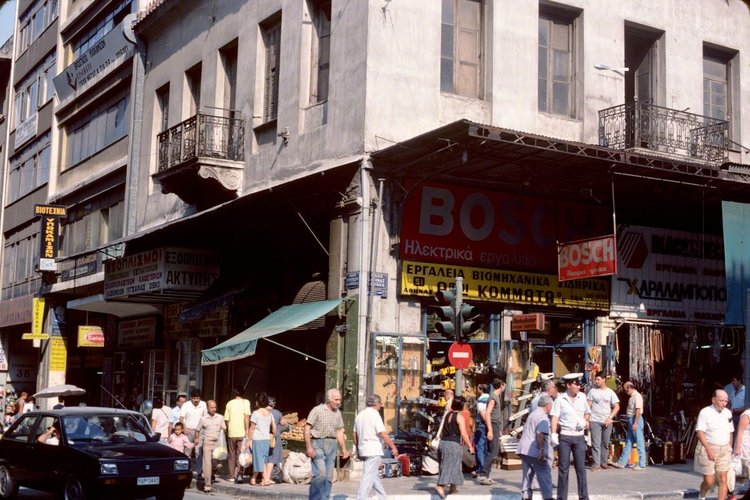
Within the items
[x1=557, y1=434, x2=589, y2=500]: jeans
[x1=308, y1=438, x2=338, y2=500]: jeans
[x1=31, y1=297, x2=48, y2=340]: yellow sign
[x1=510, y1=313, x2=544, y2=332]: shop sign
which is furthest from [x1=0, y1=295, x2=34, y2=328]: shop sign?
[x1=557, y1=434, x2=589, y2=500]: jeans

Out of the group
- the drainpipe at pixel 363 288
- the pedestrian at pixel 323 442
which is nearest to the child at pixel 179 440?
the drainpipe at pixel 363 288

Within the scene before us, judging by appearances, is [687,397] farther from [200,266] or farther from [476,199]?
[200,266]

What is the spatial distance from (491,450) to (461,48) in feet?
28.1

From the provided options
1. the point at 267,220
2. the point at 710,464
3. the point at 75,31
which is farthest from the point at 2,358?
the point at 710,464

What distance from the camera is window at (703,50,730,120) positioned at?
73.9ft

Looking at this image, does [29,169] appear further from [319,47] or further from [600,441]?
[600,441]

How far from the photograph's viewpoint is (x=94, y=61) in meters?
32.5

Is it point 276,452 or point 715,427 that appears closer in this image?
point 715,427

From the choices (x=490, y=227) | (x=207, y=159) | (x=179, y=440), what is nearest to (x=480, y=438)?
(x=490, y=227)

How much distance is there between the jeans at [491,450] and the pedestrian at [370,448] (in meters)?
4.03

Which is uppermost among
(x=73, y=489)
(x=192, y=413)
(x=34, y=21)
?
(x=34, y=21)

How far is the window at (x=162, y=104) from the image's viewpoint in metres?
27.6

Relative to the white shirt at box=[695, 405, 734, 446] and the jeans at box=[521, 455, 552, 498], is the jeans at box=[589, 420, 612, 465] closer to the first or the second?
the jeans at box=[521, 455, 552, 498]

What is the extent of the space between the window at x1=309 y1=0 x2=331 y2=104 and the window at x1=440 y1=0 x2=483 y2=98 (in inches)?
102
